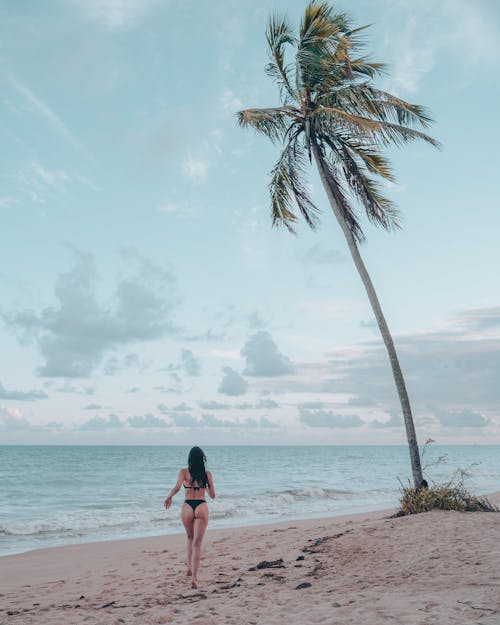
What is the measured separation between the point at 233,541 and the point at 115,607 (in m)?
5.43

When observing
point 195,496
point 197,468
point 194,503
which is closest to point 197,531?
point 194,503

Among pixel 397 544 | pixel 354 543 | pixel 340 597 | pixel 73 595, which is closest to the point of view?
pixel 340 597

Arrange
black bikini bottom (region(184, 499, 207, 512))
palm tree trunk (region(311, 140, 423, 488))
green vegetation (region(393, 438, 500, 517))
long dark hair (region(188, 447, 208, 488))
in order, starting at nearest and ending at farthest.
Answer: long dark hair (region(188, 447, 208, 488))
black bikini bottom (region(184, 499, 207, 512))
green vegetation (region(393, 438, 500, 517))
palm tree trunk (region(311, 140, 423, 488))

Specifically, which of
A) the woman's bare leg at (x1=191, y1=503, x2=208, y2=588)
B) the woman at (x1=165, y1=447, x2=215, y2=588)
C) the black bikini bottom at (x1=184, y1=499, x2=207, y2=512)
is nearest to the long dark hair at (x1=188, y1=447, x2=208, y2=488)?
the woman at (x1=165, y1=447, x2=215, y2=588)

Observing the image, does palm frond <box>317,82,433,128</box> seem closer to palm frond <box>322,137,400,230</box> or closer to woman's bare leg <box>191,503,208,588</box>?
palm frond <box>322,137,400,230</box>

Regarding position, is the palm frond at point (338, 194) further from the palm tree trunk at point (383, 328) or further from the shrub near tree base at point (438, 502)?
the shrub near tree base at point (438, 502)

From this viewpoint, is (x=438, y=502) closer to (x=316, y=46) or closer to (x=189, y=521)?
(x=189, y=521)

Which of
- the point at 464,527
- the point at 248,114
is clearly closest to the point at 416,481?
the point at 464,527

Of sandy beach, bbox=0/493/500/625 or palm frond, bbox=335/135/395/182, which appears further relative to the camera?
palm frond, bbox=335/135/395/182

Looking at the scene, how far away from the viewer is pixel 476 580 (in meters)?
6.46

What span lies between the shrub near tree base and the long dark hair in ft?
18.0

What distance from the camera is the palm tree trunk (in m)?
11.8

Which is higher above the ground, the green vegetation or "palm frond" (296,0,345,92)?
"palm frond" (296,0,345,92)

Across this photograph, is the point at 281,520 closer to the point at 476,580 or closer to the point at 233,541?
the point at 233,541
